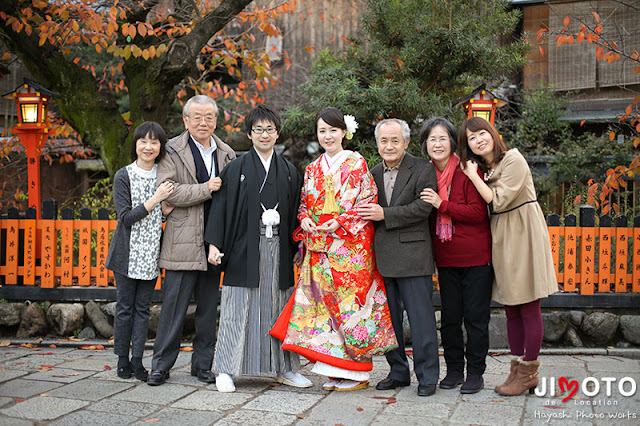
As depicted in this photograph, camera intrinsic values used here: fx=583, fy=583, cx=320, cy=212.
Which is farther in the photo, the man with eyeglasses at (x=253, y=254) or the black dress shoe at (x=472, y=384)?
the man with eyeglasses at (x=253, y=254)

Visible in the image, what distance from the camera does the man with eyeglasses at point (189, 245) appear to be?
4359 mm

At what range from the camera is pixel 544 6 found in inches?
433

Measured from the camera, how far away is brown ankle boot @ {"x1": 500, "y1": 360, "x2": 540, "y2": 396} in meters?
4.01

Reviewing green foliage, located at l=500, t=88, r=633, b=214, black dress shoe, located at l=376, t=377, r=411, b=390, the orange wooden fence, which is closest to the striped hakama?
black dress shoe, located at l=376, t=377, r=411, b=390

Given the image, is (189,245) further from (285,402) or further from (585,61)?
(585,61)

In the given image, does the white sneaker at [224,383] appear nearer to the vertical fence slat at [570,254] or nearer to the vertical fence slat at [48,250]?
the vertical fence slat at [48,250]

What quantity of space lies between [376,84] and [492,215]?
3.31m

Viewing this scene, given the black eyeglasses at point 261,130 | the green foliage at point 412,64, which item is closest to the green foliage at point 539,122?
the green foliage at point 412,64

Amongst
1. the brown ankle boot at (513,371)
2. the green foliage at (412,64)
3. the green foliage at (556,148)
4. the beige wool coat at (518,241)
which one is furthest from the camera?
the green foliage at (556,148)

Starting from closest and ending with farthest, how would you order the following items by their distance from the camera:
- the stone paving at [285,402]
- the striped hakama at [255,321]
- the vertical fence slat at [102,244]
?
the stone paving at [285,402]
the striped hakama at [255,321]
the vertical fence slat at [102,244]

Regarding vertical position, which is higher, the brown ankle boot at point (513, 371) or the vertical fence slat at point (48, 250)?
the vertical fence slat at point (48, 250)

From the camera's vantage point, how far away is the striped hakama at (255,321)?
4289 mm

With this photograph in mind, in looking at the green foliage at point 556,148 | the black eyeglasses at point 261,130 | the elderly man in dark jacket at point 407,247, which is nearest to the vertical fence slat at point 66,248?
the black eyeglasses at point 261,130

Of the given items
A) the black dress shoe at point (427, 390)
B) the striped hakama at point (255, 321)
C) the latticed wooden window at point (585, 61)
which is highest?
the latticed wooden window at point (585, 61)
